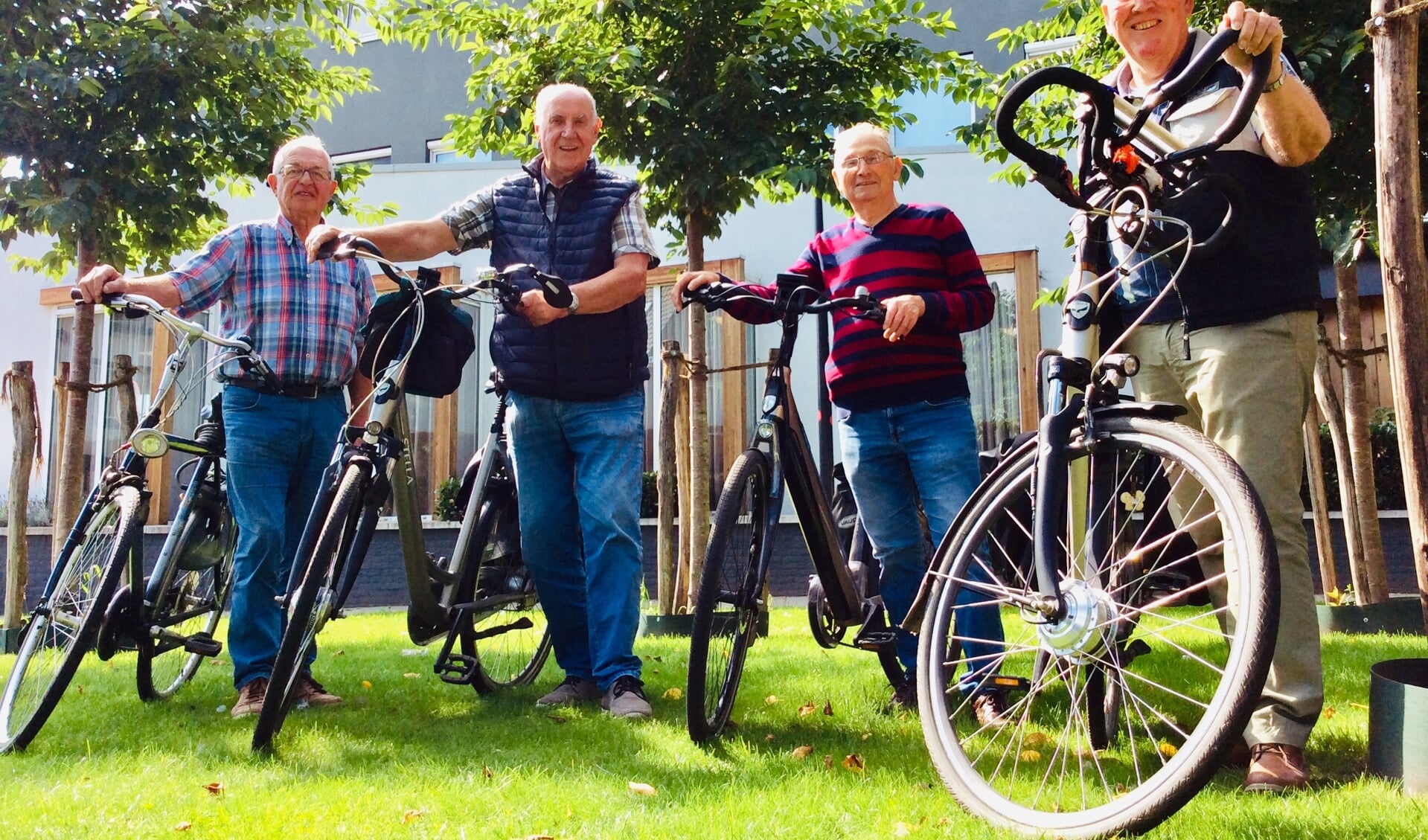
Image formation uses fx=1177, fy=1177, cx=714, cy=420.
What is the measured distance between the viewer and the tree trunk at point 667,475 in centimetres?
679

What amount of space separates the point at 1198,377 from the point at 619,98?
410cm

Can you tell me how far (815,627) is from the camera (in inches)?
142

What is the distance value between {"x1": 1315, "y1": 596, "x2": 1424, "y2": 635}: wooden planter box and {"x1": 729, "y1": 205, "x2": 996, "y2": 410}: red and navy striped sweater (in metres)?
3.21

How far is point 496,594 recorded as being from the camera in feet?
13.7

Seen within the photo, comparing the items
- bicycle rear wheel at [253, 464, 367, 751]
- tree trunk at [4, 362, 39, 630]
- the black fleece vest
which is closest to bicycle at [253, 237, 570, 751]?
bicycle rear wheel at [253, 464, 367, 751]

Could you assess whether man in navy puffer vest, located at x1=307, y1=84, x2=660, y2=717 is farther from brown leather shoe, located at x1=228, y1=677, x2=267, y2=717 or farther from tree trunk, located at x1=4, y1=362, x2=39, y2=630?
tree trunk, located at x1=4, y1=362, x2=39, y2=630

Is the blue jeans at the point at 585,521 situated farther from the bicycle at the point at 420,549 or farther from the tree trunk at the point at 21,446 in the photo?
the tree trunk at the point at 21,446

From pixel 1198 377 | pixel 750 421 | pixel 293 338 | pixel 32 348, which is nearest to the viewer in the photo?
pixel 1198 377

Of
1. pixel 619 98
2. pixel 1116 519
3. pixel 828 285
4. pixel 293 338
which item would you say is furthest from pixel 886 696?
pixel 619 98

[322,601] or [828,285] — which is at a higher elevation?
[828,285]

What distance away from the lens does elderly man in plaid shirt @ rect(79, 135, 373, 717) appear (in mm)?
4156

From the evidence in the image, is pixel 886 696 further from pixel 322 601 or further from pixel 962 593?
pixel 322 601

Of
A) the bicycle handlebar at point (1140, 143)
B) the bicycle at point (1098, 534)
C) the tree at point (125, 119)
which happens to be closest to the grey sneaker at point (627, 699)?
the bicycle at point (1098, 534)

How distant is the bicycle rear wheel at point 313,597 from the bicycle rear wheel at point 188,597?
3.44 ft
